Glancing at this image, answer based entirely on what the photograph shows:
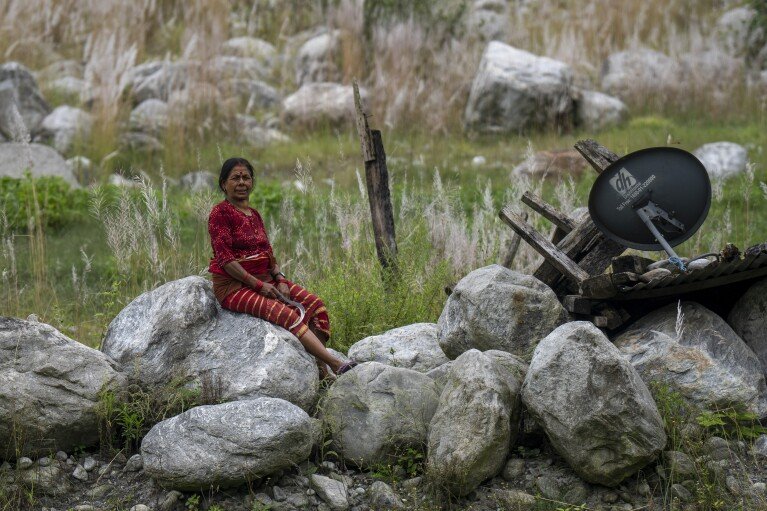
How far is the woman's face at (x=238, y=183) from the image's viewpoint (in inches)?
223

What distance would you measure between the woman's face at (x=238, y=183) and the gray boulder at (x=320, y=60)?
1067cm

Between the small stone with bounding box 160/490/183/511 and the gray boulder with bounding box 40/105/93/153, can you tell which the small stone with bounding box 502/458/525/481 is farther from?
the gray boulder with bounding box 40/105/93/153

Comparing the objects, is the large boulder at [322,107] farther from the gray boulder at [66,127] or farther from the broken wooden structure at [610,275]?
the broken wooden structure at [610,275]

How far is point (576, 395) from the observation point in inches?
186

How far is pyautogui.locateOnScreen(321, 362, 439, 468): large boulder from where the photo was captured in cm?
512

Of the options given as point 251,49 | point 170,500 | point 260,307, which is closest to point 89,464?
point 170,500

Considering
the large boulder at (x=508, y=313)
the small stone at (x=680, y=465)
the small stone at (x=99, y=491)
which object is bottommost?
the small stone at (x=99, y=491)

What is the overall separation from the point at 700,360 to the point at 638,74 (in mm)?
11385

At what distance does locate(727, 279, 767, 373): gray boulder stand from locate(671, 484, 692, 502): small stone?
44.0 inches

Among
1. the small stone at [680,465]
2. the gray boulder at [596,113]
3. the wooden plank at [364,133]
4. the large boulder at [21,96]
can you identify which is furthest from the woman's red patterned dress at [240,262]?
the gray boulder at [596,113]

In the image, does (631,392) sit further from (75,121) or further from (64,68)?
(64,68)

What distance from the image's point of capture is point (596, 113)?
14734 millimetres

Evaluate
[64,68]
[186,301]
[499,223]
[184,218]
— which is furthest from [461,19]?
[186,301]

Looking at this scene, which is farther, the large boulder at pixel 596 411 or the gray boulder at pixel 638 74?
the gray boulder at pixel 638 74
